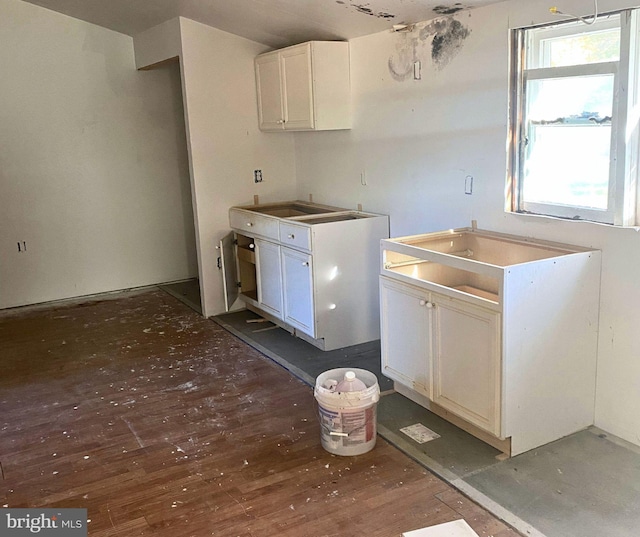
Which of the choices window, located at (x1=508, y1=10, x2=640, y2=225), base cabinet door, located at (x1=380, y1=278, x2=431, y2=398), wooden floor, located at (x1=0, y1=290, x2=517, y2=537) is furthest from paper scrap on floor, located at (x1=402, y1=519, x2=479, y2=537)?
window, located at (x1=508, y1=10, x2=640, y2=225)

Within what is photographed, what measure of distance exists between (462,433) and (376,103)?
2.29 metres

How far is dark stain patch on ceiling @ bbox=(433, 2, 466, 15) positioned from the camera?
133 inches

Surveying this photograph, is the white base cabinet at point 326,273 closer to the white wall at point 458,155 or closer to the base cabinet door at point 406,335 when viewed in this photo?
the white wall at point 458,155

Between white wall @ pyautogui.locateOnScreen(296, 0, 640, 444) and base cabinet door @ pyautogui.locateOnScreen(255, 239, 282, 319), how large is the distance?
69 centimetres

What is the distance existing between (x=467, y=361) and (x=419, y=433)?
0.45 metres

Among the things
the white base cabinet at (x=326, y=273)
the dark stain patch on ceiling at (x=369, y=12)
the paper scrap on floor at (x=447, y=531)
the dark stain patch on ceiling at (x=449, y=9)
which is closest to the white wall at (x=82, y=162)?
the white base cabinet at (x=326, y=273)

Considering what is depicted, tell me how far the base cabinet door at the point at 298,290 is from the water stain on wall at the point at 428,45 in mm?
1337

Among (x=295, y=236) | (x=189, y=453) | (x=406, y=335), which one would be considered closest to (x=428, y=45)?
(x=295, y=236)

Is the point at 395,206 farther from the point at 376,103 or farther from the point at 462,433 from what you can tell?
the point at 462,433

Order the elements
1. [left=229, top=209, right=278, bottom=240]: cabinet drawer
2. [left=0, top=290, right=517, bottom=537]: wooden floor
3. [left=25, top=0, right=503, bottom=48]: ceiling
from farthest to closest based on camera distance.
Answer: [left=229, top=209, right=278, bottom=240]: cabinet drawer, [left=25, top=0, right=503, bottom=48]: ceiling, [left=0, top=290, right=517, bottom=537]: wooden floor

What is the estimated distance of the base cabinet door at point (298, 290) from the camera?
419cm

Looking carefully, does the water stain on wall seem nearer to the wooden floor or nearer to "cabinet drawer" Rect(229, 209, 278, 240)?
"cabinet drawer" Rect(229, 209, 278, 240)

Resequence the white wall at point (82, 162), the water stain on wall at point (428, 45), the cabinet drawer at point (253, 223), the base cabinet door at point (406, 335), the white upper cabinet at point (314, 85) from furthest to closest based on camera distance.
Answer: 1. the white wall at point (82, 162)
2. the cabinet drawer at point (253, 223)
3. the white upper cabinet at point (314, 85)
4. the water stain on wall at point (428, 45)
5. the base cabinet door at point (406, 335)

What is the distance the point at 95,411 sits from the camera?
3.44 m
